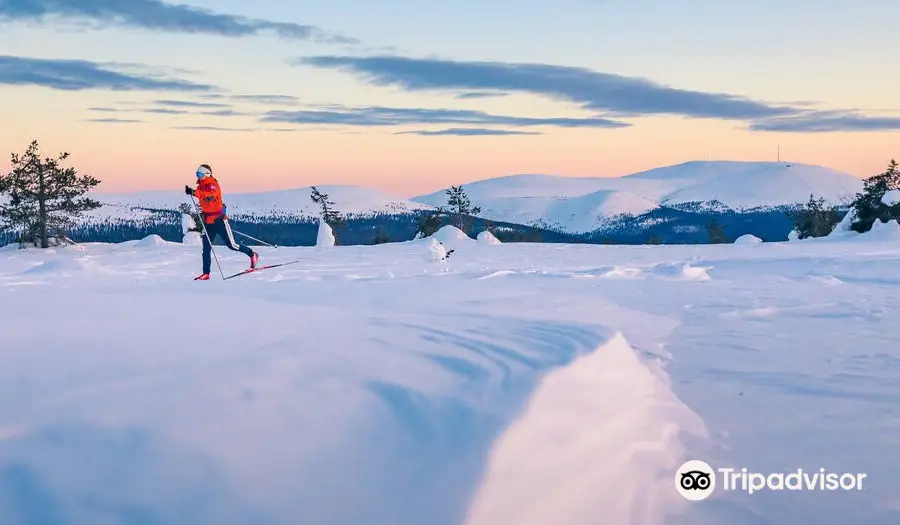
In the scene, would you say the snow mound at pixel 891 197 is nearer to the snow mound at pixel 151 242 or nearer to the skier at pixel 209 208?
the snow mound at pixel 151 242

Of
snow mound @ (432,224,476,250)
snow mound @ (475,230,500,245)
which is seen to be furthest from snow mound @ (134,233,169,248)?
snow mound @ (475,230,500,245)

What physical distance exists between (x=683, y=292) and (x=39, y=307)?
8304mm

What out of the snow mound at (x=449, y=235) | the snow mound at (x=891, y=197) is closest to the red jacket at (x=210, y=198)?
the snow mound at (x=449, y=235)

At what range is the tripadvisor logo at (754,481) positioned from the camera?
130 inches

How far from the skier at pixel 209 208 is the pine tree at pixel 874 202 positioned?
36.3m

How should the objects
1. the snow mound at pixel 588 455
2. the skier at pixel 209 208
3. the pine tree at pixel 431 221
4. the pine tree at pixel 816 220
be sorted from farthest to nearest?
the pine tree at pixel 431 221
the pine tree at pixel 816 220
the skier at pixel 209 208
the snow mound at pixel 588 455

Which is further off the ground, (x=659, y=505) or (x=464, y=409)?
(x=464, y=409)

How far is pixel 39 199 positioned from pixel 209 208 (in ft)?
87.1

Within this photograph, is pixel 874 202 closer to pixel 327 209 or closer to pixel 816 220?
pixel 816 220

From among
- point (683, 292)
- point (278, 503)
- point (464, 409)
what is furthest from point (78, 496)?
point (683, 292)

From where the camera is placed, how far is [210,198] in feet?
40.7

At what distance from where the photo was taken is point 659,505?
3.20 metres

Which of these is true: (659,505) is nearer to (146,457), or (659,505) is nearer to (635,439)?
(635,439)

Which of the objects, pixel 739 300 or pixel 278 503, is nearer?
pixel 278 503
